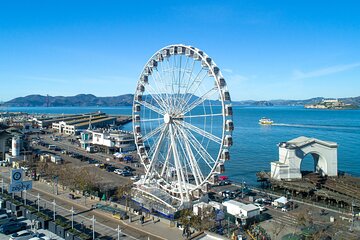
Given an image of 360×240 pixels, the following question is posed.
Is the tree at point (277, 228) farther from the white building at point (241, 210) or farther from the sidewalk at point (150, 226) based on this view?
the sidewalk at point (150, 226)

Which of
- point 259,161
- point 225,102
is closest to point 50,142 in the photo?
point 259,161

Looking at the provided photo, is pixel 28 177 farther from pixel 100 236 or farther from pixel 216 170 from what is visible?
pixel 216 170

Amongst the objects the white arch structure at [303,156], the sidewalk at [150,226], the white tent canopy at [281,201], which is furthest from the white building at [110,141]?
the white tent canopy at [281,201]

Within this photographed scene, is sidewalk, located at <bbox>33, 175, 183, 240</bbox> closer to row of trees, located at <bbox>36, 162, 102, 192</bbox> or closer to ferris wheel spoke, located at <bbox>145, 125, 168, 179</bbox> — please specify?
row of trees, located at <bbox>36, 162, 102, 192</bbox>

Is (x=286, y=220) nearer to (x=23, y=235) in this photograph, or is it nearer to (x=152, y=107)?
(x=152, y=107)

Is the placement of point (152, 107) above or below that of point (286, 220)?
above

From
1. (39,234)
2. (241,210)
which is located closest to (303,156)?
(241,210)

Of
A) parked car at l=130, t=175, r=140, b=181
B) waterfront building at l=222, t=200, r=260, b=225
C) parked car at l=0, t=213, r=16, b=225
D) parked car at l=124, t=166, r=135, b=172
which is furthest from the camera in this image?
parked car at l=124, t=166, r=135, b=172

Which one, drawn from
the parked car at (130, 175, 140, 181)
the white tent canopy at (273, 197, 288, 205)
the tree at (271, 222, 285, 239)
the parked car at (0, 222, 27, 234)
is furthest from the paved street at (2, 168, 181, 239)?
the white tent canopy at (273, 197, 288, 205)

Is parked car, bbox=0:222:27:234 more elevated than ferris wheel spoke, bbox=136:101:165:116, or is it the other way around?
ferris wheel spoke, bbox=136:101:165:116
